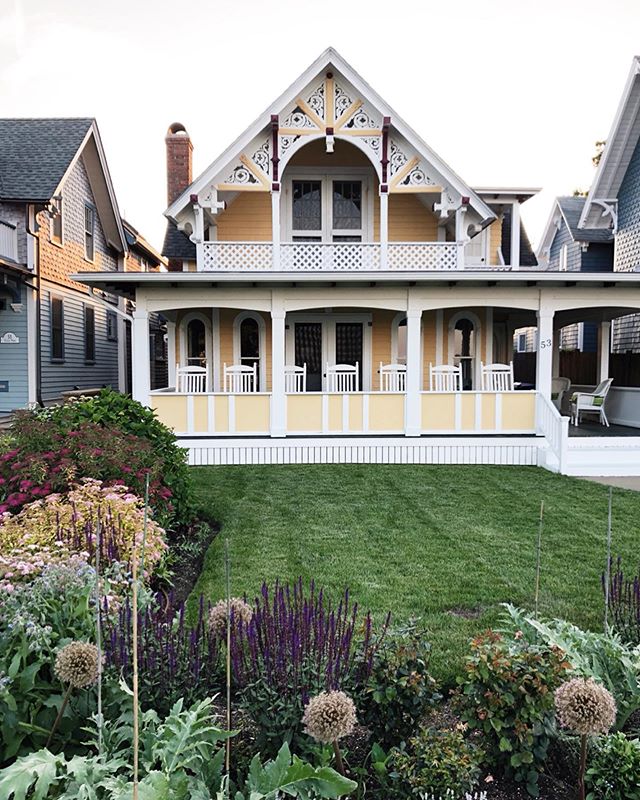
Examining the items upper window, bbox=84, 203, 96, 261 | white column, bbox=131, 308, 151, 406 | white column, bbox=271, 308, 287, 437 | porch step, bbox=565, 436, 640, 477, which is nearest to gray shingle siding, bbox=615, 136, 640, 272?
porch step, bbox=565, 436, 640, 477

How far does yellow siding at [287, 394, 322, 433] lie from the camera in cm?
1233

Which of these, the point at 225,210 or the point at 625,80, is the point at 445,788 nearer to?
the point at 225,210

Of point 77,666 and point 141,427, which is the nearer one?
point 77,666

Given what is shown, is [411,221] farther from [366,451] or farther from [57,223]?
[57,223]

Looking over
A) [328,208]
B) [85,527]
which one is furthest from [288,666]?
[328,208]

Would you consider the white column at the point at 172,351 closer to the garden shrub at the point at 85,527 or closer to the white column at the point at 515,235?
the white column at the point at 515,235

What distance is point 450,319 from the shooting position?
1491 cm

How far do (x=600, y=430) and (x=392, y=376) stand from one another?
478 centimetres

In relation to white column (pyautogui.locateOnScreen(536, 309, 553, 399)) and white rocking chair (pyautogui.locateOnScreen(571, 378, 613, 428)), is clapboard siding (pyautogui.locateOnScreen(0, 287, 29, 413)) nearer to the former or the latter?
white column (pyautogui.locateOnScreen(536, 309, 553, 399))

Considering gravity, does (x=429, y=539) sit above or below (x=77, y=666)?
below

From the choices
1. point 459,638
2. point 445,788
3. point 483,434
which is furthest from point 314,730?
point 483,434

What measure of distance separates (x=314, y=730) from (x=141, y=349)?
10954 millimetres

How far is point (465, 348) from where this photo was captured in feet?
50.9

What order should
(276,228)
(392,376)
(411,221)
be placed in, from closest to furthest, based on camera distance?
(276,228) < (392,376) < (411,221)
